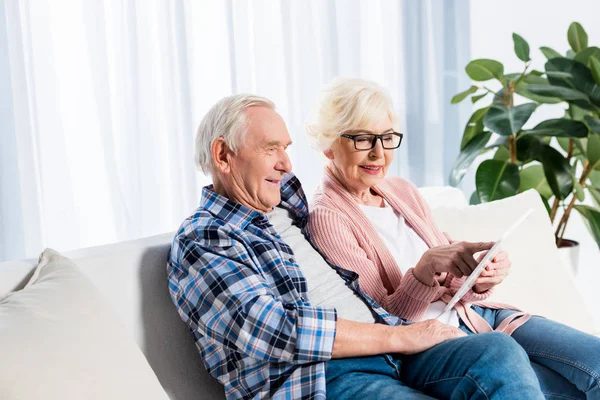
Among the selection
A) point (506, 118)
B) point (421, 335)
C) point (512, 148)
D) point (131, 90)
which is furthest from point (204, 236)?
point (512, 148)

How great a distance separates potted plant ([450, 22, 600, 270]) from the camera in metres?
2.83

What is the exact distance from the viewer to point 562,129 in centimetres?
285

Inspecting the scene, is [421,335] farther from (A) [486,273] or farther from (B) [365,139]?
(B) [365,139]

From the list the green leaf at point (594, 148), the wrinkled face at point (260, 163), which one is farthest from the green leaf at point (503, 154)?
the wrinkled face at point (260, 163)

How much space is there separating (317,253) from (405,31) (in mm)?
1988

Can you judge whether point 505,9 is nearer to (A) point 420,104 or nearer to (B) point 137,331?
(A) point 420,104

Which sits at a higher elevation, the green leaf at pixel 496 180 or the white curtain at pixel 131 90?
the white curtain at pixel 131 90

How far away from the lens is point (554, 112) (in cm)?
414

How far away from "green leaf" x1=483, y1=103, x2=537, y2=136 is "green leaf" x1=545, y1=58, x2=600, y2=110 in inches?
6.0

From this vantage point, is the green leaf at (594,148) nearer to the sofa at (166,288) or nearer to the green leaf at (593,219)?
the green leaf at (593,219)

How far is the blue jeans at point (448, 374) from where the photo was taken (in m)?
1.45

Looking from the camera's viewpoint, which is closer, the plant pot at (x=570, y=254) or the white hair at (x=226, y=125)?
the white hair at (x=226, y=125)

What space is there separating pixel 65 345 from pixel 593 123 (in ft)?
7.57

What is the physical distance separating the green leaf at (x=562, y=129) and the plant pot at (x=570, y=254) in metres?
0.51
